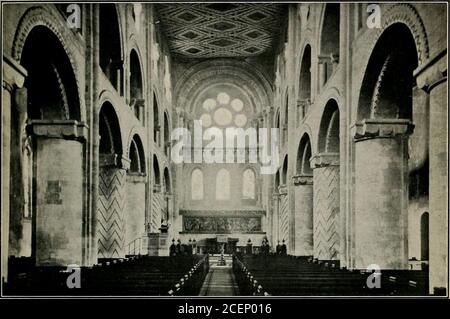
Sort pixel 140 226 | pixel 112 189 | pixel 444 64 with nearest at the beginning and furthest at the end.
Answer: pixel 444 64 < pixel 112 189 < pixel 140 226

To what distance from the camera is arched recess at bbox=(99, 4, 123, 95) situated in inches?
716

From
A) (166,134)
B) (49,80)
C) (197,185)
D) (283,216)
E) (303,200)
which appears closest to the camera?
(49,80)

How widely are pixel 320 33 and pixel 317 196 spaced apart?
17.4ft

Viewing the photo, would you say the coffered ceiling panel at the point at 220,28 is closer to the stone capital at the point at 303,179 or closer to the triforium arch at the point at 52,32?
the stone capital at the point at 303,179

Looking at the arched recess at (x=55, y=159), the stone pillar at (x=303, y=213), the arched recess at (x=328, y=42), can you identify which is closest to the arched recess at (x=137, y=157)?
the stone pillar at (x=303, y=213)

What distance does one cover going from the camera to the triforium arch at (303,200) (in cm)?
2281

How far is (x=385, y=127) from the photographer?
13.0 meters

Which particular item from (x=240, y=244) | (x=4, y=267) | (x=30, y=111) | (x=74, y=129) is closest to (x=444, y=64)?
(x=4, y=267)

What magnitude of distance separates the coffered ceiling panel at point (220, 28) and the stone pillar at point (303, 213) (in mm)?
8642

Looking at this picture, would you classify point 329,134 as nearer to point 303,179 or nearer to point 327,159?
point 327,159

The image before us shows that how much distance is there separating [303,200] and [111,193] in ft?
27.5

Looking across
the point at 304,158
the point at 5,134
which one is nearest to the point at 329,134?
the point at 304,158

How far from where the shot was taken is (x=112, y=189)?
59.8ft

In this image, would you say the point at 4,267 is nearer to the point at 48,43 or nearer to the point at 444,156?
the point at 48,43
